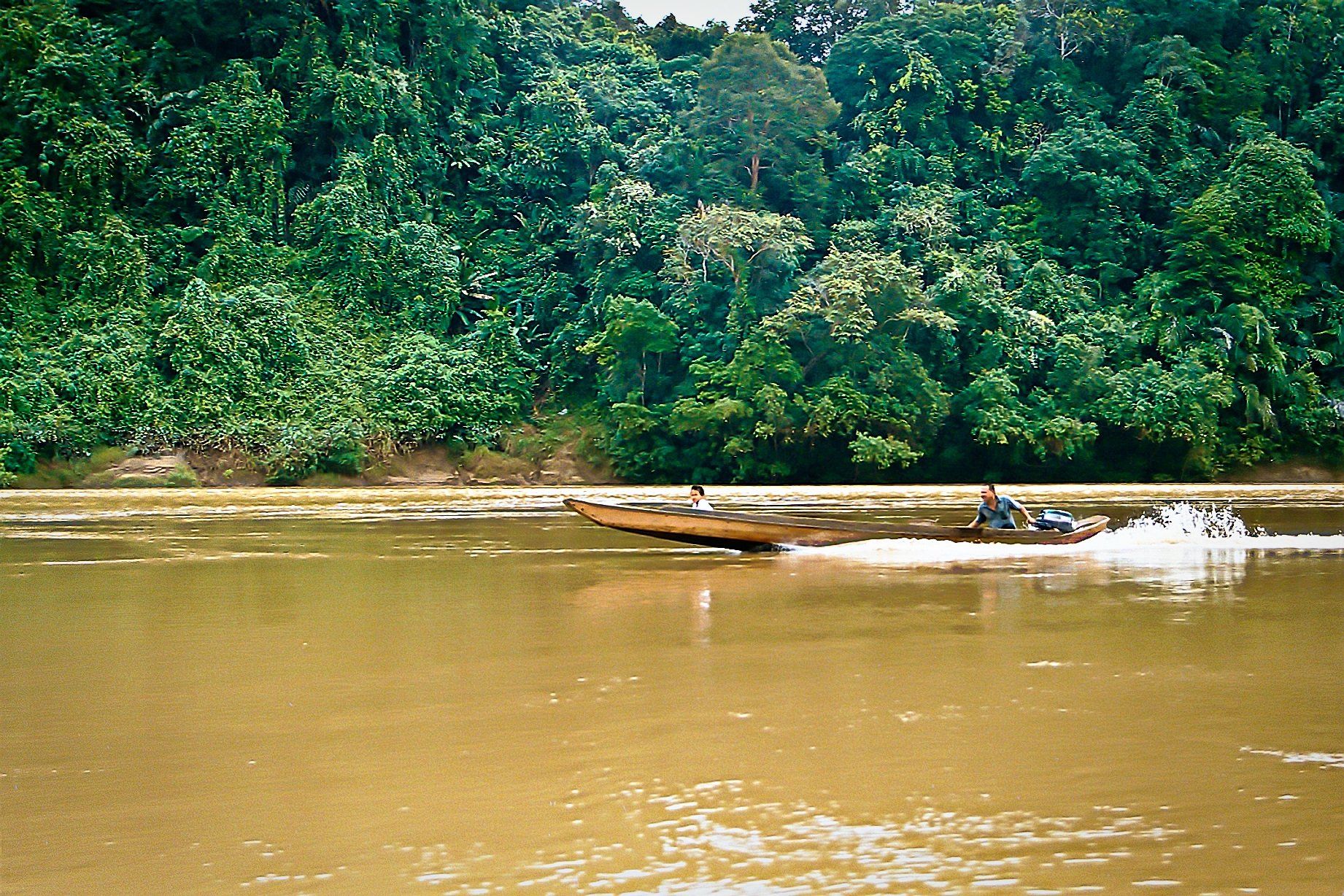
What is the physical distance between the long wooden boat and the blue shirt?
24 cm

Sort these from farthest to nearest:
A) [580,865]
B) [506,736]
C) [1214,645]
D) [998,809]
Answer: [1214,645]
[506,736]
[998,809]
[580,865]

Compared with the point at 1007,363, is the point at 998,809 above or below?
below

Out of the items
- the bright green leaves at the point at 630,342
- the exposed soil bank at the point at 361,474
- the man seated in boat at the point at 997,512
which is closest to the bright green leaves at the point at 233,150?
the exposed soil bank at the point at 361,474

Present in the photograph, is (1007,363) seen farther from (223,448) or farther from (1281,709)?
(1281,709)

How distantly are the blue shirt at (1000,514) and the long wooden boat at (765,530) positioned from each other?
0.24 m

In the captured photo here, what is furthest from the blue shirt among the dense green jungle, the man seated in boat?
the dense green jungle

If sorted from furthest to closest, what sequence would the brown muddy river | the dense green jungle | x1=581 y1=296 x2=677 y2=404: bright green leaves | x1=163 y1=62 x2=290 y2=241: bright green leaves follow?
1. x1=163 y1=62 x2=290 y2=241: bright green leaves
2. x1=581 y1=296 x2=677 y2=404: bright green leaves
3. the dense green jungle
4. the brown muddy river

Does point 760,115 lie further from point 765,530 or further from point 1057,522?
→ point 765,530

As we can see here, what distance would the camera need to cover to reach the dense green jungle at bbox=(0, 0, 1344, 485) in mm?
33750

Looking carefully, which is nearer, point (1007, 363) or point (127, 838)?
point (127, 838)

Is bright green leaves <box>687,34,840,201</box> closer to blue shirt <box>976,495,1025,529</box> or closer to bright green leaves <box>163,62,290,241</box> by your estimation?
bright green leaves <box>163,62,290,241</box>

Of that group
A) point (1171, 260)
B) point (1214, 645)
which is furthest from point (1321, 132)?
point (1214, 645)

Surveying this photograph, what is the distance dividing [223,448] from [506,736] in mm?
28779

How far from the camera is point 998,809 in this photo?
18.6 ft
